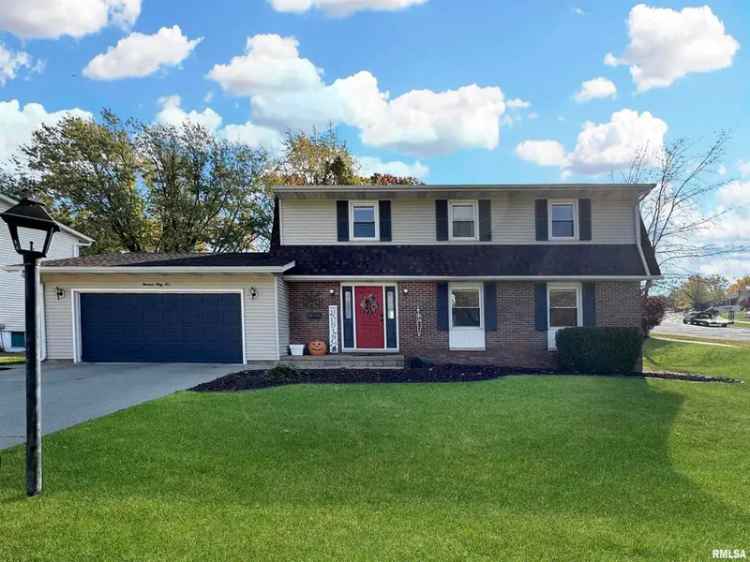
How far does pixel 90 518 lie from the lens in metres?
3.68

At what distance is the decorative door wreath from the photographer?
1408 cm

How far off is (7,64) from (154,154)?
903 centimetres

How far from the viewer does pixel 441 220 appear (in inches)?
572

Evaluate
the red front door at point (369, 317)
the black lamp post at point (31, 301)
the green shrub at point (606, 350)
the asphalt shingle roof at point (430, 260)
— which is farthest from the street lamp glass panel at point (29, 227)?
the green shrub at point (606, 350)

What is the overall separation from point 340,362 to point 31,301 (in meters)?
9.02

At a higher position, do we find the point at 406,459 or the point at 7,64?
the point at 7,64

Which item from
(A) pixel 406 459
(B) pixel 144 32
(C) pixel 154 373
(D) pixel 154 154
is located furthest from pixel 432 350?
(D) pixel 154 154

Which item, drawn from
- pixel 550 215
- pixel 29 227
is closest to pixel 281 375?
pixel 29 227

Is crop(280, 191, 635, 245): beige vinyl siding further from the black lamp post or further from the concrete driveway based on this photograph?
the black lamp post

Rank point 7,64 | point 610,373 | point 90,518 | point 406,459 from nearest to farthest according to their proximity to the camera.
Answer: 1. point 90,518
2. point 406,459
3. point 610,373
4. point 7,64

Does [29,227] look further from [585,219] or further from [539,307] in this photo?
[585,219]

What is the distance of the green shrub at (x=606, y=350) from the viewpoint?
40.8ft

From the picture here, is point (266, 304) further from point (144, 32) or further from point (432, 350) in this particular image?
point (144, 32)

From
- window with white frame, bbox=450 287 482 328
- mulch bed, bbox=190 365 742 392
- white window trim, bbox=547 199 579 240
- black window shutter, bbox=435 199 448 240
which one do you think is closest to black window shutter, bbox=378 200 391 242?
black window shutter, bbox=435 199 448 240
